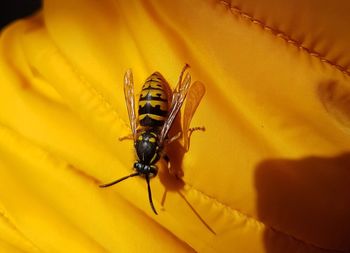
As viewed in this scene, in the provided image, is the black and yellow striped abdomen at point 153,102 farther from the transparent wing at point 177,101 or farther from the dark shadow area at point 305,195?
the dark shadow area at point 305,195

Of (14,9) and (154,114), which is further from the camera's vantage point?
(14,9)

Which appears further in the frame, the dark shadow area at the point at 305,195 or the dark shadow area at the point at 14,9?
the dark shadow area at the point at 14,9

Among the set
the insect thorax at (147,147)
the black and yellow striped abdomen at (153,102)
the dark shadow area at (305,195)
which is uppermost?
the black and yellow striped abdomen at (153,102)

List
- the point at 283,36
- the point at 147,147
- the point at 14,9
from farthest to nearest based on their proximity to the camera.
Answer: the point at 14,9 < the point at 147,147 < the point at 283,36

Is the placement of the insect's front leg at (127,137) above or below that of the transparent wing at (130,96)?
below

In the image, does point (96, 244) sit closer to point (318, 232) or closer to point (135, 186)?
point (135, 186)

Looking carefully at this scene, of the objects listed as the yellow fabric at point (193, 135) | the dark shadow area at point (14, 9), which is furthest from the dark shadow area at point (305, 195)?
the dark shadow area at point (14, 9)

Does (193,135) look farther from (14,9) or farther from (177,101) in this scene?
(14,9)

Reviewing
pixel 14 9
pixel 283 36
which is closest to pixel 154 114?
pixel 283 36

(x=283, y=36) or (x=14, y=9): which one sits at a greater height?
(x=283, y=36)
